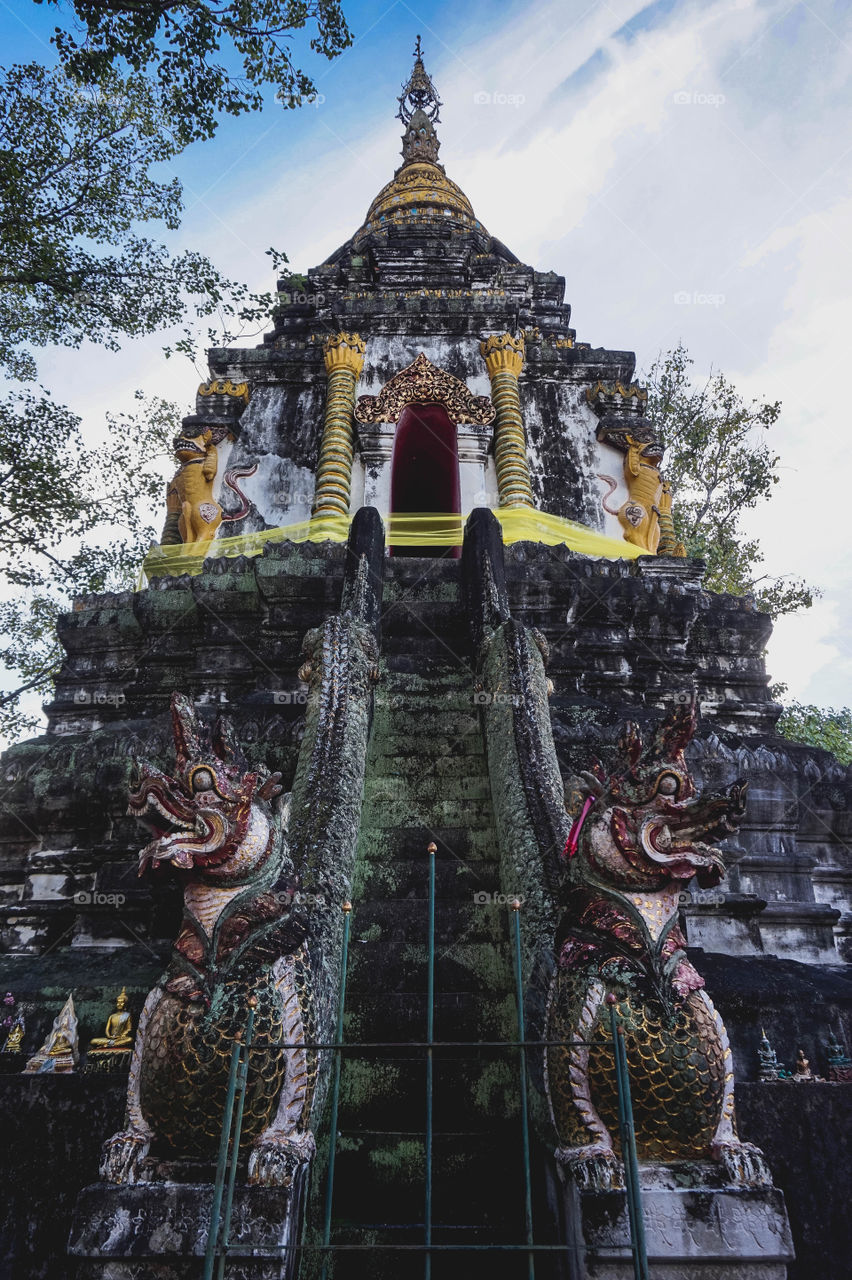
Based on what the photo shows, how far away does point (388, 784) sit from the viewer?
241 inches

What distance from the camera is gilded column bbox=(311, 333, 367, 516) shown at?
1128cm

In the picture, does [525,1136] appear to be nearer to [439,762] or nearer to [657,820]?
[657,820]

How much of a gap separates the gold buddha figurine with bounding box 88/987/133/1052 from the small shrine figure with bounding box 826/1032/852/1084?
373 cm

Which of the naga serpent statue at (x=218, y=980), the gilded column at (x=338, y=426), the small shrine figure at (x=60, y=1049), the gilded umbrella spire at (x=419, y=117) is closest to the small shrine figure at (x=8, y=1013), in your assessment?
the small shrine figure at (x=60, y=1049)

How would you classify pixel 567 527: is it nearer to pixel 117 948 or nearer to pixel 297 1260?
pixel 117 948

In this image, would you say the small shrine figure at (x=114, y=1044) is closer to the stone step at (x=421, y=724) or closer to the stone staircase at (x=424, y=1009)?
the stone staircase at (x=424, y=1009)

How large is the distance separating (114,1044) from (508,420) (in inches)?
393

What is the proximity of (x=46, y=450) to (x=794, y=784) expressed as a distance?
13728 mm

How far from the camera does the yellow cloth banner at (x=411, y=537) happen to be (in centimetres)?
1010

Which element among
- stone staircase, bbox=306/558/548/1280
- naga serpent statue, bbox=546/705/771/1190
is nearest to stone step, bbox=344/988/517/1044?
stone staircase, bbox=306/558/548/1280

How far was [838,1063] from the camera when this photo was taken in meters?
4.36

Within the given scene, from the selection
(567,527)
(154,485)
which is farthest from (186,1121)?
(154,485)

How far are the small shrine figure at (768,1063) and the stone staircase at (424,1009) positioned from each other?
4.35ft

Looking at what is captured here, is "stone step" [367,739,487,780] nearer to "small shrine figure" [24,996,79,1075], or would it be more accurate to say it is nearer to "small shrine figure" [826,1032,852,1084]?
"small shrine figure" [24,996,79,1075]
